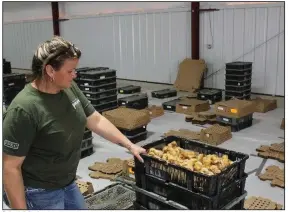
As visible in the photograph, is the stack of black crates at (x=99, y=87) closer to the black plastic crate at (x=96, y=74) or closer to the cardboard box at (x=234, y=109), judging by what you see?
the black plastic crate at (x=96, y=74)

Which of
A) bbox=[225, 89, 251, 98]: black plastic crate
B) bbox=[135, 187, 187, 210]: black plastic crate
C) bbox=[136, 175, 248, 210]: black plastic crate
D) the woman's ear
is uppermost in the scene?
the woman's ear

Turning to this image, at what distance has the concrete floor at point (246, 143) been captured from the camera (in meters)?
4.12

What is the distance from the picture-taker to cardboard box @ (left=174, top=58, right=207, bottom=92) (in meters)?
9.57

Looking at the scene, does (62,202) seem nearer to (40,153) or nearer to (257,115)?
(40,153)

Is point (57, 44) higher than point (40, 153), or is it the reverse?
point (57, 44)

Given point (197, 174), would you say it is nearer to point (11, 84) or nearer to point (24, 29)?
point (11, 84)

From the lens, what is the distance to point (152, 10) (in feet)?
34.8

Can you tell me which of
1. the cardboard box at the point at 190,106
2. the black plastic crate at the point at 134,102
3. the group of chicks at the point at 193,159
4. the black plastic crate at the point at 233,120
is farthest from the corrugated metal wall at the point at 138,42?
the group of chicks at the point at 193,159

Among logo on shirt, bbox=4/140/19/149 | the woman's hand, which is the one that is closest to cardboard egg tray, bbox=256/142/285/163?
the woman's hand

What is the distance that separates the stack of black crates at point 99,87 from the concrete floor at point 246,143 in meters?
1.12

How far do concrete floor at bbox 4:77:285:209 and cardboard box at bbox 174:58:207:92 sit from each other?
217 centimetres

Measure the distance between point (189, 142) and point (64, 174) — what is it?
1.17 m

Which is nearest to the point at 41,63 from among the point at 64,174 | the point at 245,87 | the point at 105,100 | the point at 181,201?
the point at 64,174

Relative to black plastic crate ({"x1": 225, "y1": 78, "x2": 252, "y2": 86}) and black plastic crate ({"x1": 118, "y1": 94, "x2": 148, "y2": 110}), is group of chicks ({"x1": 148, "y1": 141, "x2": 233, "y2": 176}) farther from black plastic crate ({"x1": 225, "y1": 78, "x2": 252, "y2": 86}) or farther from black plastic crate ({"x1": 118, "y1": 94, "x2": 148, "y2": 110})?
black plastic crate ({"x1": 225, "y1": 78, "x2": 252, "y2": 86})
